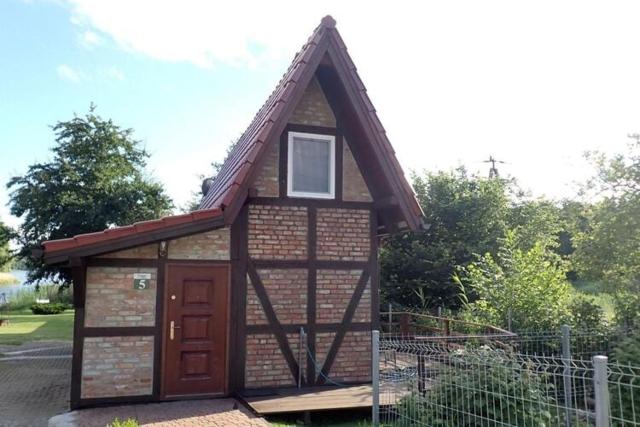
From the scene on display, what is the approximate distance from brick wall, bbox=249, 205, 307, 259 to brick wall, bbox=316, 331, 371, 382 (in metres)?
1.58

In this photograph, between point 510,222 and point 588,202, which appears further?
point 510,222

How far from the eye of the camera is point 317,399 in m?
8.02

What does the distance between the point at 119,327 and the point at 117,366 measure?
1.94 feet

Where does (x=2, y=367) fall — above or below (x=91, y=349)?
below

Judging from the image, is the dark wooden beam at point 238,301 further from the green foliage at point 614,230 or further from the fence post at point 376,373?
the green foliage at point 614,230

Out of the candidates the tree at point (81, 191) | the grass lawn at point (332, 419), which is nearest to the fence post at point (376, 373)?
the grass lawn at point (332, 419)

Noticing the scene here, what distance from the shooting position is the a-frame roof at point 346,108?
Answer: 8.56m

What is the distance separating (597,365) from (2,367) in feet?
44.0

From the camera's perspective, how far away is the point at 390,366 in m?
10.0

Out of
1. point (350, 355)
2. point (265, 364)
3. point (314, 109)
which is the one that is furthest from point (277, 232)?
point (350, 355)

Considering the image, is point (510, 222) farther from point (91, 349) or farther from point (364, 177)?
point (91, 349)

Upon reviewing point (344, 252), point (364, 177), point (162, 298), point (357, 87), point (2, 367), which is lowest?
point (2, 367)

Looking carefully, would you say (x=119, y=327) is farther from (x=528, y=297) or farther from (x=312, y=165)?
(x=528, y=297)

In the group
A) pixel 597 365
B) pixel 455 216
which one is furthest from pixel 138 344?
pixel 455 216
